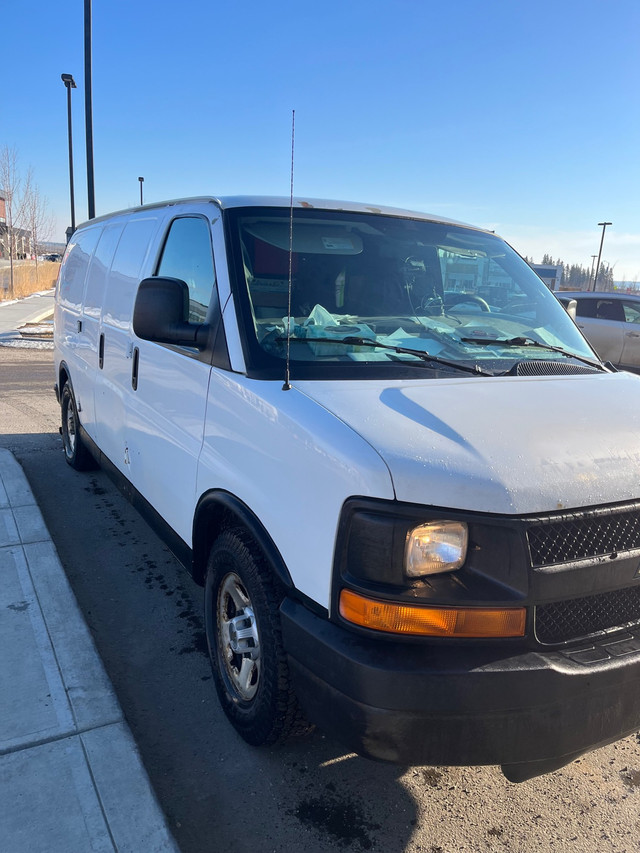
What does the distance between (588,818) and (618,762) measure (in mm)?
427

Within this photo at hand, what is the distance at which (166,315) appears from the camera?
2.81m

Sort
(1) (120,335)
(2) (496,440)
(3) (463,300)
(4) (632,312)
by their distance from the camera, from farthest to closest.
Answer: (4) (632,312) < (1) (120,335) < (3) (463,300) < (2) (496,440)

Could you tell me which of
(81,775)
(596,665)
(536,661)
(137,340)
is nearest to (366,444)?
(536,661)

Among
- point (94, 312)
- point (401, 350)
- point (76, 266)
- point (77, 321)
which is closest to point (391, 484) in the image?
point (401, 350)

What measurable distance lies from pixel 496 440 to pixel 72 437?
494cm

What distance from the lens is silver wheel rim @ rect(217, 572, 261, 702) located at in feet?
8.50

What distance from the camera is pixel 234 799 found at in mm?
2463

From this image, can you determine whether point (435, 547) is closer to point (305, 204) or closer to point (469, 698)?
point (469, 698)

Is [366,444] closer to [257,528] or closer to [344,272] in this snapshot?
[257,528]

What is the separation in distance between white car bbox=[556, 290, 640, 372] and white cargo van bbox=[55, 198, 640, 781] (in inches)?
382

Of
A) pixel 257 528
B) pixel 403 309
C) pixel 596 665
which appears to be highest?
pixel 403 309

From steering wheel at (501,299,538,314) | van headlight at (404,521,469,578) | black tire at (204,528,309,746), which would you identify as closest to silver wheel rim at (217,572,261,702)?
black tire at (204,528,309,746)

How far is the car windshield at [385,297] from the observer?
2744mm

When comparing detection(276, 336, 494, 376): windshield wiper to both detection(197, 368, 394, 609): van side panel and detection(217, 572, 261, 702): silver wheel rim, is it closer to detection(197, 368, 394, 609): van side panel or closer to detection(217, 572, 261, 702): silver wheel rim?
detection(197, 368, 394, 609): van side panel
